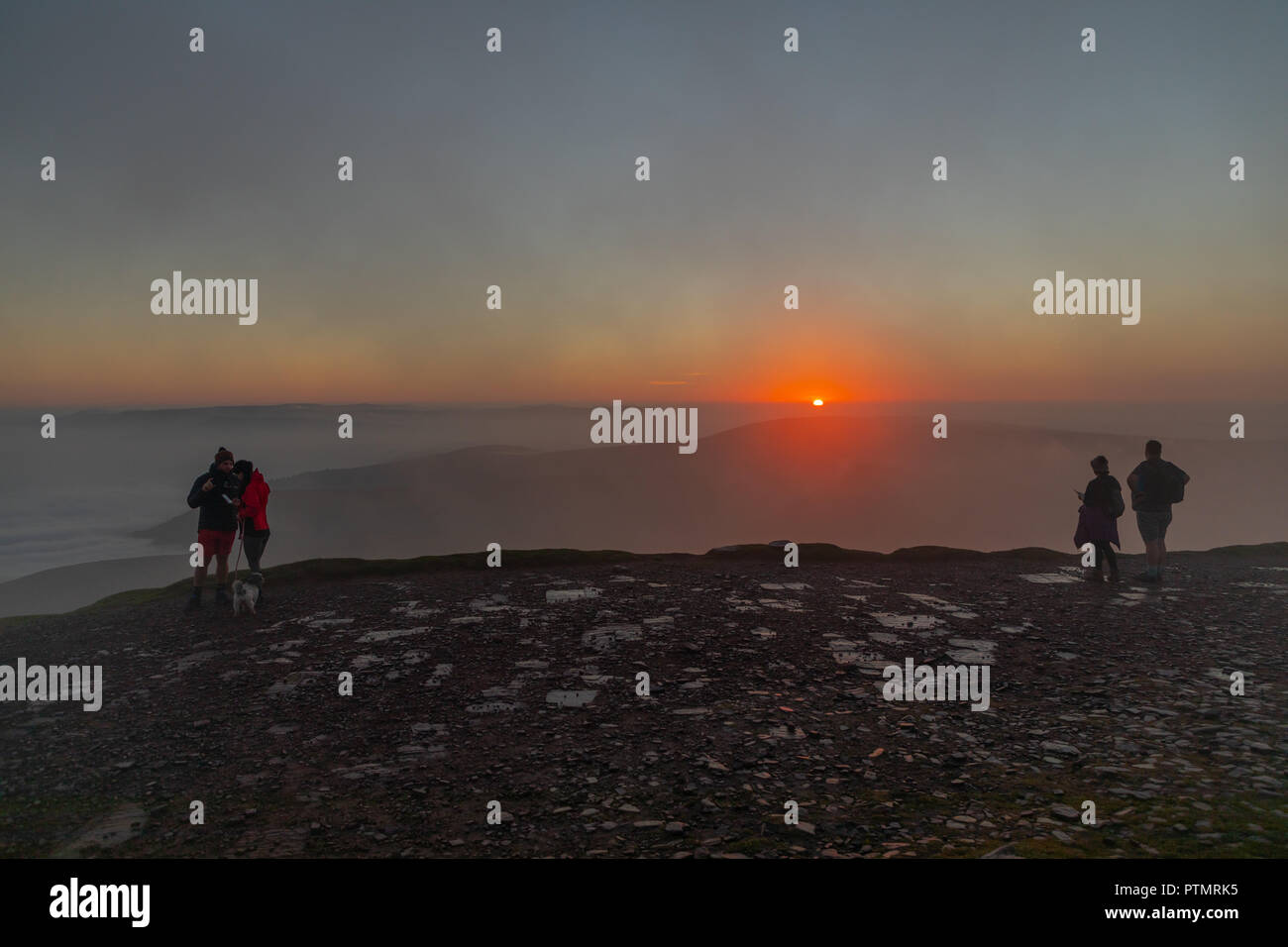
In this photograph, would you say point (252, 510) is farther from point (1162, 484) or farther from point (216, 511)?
point (1162, 484)

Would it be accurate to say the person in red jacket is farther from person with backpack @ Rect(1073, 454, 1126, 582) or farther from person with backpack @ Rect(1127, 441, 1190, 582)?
person with backpack @ Rect(1127, 441, 1190, 582)

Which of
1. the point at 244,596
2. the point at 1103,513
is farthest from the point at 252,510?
the point at 1103,513

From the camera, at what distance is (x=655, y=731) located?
952cm

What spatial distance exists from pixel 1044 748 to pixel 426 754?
26.0 ft

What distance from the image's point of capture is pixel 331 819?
746cm

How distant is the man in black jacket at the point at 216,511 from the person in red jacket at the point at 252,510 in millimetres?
263

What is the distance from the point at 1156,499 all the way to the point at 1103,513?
133cm

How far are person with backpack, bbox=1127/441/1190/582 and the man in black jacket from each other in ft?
76.1

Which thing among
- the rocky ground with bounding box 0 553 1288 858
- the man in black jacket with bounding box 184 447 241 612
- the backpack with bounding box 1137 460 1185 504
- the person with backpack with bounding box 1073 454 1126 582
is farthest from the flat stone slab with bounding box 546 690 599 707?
the backpack with bounding box 1137 460 1185 504

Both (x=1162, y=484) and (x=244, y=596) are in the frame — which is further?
(x=1162, y=484)

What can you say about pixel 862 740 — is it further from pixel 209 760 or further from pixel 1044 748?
pixel 209 760

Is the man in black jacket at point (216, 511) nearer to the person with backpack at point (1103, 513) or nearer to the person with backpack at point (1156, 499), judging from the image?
the person with backpack at point (1103, 513)

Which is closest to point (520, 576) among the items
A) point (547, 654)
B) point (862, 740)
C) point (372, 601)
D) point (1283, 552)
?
point (372, 601)
